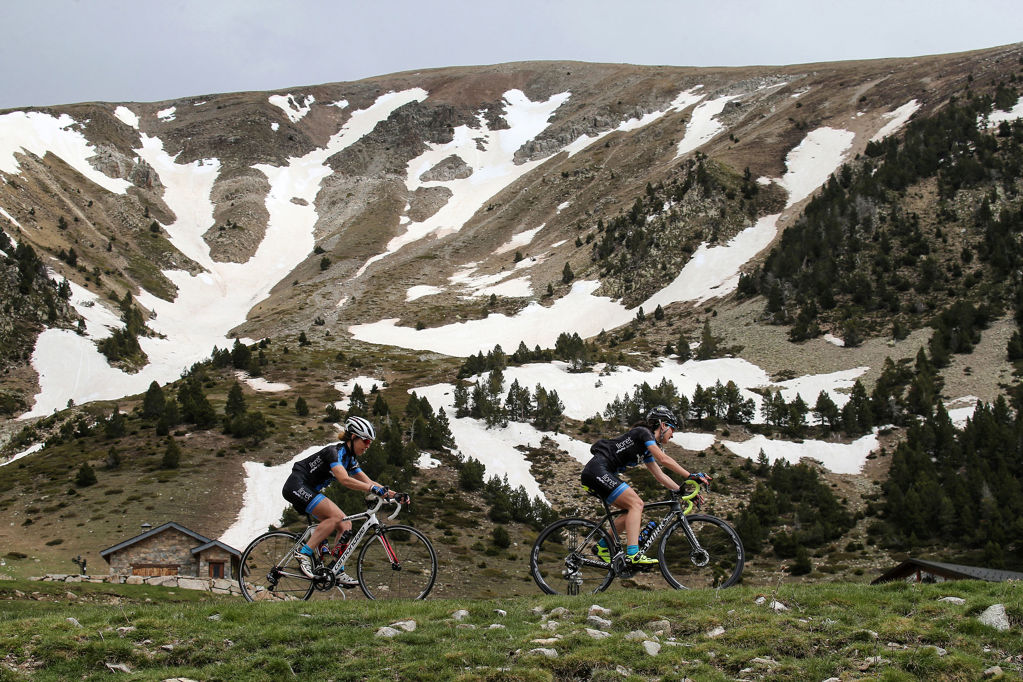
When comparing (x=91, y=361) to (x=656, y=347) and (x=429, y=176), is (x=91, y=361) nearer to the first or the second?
(x=656, y=347)

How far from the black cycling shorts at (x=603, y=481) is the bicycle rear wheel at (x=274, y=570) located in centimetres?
490

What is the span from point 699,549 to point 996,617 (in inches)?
163

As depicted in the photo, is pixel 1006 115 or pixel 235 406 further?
pixel 1006 115

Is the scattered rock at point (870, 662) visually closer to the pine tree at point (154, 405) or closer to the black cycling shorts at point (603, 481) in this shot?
the black cycling shorts at point (603, 481)

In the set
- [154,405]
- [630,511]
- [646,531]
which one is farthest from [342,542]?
[154,405]

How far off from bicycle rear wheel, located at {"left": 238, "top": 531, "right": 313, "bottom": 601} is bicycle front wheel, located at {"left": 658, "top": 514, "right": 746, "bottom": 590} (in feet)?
19.2

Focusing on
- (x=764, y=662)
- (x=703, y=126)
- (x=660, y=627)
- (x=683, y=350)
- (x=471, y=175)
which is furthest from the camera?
(x=471, y=175)

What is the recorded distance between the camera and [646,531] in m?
12.0

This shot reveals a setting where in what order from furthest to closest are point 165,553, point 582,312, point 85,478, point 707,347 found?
point 582,312, point 707,347, point 85,478, point 165,553

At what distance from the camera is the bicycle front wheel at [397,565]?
12.2 m

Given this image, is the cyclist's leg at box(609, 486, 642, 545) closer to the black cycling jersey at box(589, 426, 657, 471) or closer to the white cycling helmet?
the black cycling jersey at box(589, 426, 657, 471)

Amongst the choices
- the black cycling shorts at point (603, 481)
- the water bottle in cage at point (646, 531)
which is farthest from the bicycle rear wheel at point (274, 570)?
the water bottle in cage at point (646, 531)

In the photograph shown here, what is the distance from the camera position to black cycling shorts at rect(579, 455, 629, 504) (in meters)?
11.7

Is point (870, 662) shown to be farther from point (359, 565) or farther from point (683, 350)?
point (683, 350)
